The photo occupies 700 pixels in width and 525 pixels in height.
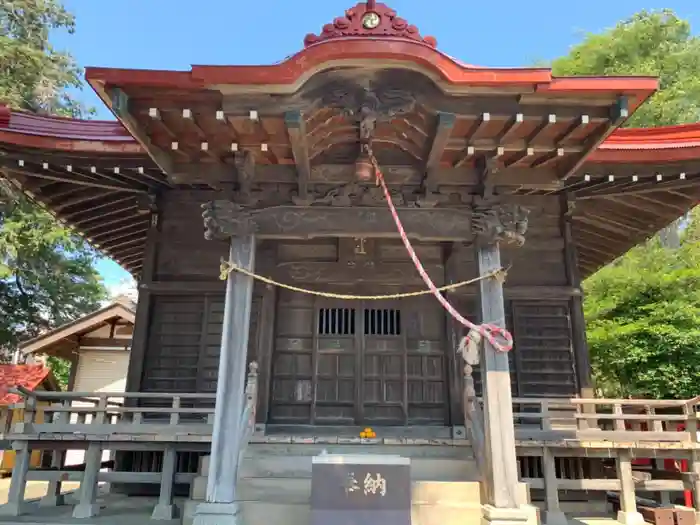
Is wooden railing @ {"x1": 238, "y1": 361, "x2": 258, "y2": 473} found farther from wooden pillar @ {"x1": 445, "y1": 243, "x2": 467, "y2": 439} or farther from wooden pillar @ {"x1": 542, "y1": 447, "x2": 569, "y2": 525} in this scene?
wooden pillar @ {"x1": 542, "y1": 447, "x2": 569, "y2": 525}

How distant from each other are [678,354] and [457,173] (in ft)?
34.6

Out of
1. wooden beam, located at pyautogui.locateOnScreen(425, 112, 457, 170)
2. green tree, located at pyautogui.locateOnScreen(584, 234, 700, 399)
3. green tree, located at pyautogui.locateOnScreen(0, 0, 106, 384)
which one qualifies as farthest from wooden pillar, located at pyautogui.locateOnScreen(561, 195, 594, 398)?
green tree, located at pyautogui.locateOnScreen(0, 0, 106, 384)

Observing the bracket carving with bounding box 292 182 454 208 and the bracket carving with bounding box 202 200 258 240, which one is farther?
the bracket carving with bounding box 292 182 454 208

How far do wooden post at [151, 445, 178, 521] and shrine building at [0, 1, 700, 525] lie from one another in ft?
0.09

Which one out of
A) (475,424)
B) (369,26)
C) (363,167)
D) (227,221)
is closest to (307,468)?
(475,424)

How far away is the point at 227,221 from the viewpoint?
664 cm

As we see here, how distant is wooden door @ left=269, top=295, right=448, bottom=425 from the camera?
8.84 meters

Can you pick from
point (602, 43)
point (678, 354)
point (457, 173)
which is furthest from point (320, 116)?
point (602, 43)

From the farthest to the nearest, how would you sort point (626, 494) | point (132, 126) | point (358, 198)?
1. point (626, 494)
2. point (358, 198)
3. point (132, 126)

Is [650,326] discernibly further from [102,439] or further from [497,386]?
[102,439]

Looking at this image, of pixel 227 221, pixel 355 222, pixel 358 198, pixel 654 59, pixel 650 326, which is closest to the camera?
pixel 227 221

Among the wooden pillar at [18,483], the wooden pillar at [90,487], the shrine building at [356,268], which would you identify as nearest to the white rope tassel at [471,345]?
the shrine building at [356,268]

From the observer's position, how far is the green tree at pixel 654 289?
13906mm

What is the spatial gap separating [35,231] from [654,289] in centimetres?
2252
